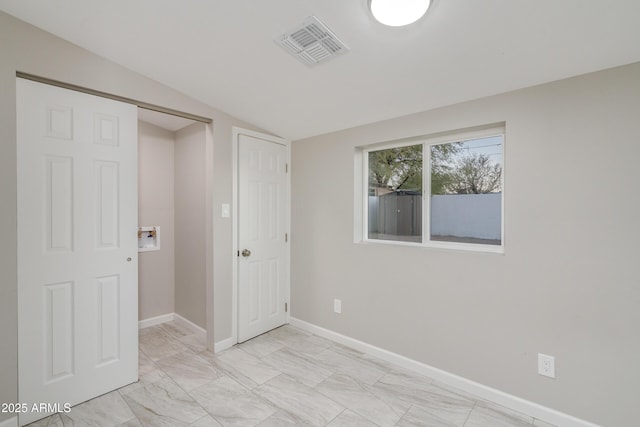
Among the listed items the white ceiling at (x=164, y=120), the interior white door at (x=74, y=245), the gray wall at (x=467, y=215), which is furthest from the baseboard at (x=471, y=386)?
the white ceiling at (x=164, y=120)

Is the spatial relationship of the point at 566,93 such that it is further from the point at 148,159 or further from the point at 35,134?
the point at 148,159

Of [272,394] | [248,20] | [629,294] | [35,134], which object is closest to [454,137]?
[629,294]

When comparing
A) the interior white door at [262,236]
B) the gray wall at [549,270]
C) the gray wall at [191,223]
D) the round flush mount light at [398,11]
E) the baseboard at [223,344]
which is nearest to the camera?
the round flush mount light at [398,11]

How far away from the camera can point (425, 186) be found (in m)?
2.52

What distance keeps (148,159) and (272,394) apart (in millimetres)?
2869

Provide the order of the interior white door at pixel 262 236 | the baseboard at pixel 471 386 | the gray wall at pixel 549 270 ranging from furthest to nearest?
the interior white door at pixel 262 236 < the baseboard at pixel 471 386 < the gray wall at pixel 549 270

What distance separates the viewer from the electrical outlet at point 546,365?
72.7 inches

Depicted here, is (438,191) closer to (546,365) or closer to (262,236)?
(546,365)

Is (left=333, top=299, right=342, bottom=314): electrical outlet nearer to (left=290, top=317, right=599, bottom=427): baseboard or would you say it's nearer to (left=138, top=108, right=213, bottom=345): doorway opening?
(left=290, top=317, right=599, bottom=427): baseboard

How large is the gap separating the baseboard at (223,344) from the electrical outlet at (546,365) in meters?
2.58

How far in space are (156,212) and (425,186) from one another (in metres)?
3.06

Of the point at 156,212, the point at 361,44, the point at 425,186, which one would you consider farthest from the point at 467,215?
the point at 156,212

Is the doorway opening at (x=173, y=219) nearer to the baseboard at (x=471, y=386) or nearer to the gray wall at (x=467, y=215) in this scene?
the baseboard at (x=471, y=386)

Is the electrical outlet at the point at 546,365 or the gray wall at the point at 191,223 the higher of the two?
the gray wall at the point at 191,223
